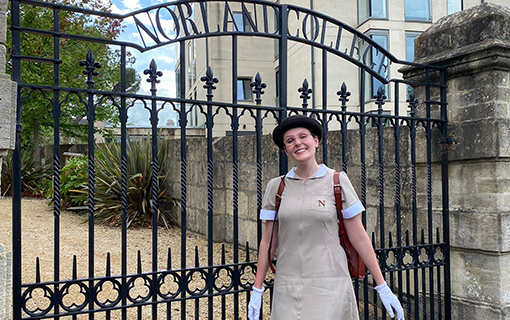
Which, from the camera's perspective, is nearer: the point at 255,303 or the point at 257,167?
the point at 255,303

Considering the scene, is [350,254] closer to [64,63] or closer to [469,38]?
[469,38]

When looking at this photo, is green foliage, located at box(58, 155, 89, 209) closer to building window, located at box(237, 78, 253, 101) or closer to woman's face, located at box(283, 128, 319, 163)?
woman's face, located at box(283, 128, 319, 163)

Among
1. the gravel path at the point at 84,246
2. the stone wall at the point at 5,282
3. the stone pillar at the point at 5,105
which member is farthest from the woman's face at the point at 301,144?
the gravel path at the point at 84,246

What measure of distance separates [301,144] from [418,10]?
15.0 m

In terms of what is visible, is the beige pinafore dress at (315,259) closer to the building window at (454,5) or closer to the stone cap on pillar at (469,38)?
the stone cap on pillar at (469,38)

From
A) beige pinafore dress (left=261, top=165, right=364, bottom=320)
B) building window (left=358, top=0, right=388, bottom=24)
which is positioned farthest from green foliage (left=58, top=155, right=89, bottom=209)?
building window (left=358, top=0, right=388, bottom=24)

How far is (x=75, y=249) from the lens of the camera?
20.3 feet

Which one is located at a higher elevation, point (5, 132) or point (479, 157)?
point (5, 132)

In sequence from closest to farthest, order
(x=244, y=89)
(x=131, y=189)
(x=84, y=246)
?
1. (x=84, y=246)
2. (x=131, y=189)
3. (x=244, y=89)

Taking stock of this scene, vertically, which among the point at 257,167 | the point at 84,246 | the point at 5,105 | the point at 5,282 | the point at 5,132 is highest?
the point at 5,105

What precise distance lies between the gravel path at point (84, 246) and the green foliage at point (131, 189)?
283mm

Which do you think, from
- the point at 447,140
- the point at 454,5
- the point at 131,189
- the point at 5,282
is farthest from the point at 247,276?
the point at 454,5

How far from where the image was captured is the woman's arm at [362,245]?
247cm

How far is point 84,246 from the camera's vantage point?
6359mm
